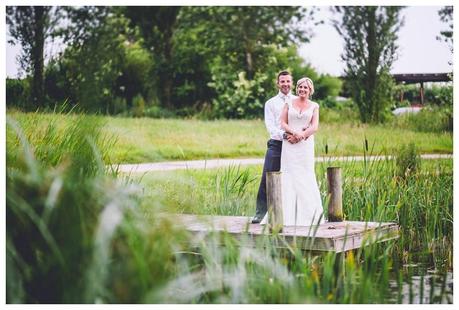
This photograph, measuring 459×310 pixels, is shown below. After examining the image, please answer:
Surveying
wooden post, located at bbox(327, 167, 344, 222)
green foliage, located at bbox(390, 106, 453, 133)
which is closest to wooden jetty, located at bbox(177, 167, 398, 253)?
wooden post, located at bbox(327, 167, 344, 222)

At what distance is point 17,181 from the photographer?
3652 millimetres

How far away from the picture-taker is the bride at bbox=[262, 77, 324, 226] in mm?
5832

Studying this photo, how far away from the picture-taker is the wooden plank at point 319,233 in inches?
195

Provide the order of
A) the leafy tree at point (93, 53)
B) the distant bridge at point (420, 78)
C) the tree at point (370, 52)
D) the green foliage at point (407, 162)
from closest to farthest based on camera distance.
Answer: the green foliage at point (407, 162) < the tree at point (370, 52) < the distant bridge at point (420, 78) < the leafy tree at point (93, 53)

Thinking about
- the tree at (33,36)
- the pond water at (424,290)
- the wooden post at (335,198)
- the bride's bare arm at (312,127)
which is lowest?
the pond water at (424,290)

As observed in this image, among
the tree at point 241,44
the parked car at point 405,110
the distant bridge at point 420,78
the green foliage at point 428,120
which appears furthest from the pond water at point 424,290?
the tree at point 241,44

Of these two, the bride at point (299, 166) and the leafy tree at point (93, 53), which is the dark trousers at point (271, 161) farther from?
the leafy tree at point (93, 53)

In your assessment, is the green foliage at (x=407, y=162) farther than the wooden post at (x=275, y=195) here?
Yes

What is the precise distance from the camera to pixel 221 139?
13.4 metres

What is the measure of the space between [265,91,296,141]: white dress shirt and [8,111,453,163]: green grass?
4825mm

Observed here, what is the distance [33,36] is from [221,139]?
370 cm

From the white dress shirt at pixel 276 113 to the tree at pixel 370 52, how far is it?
795cm

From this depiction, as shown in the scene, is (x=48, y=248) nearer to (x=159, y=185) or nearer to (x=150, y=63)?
(x=159, y=185)
